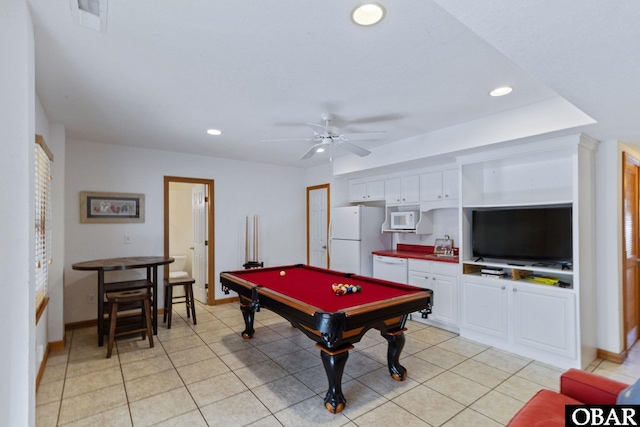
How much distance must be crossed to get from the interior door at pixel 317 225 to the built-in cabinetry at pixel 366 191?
0.50m

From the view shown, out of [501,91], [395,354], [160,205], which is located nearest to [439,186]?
[501,91]

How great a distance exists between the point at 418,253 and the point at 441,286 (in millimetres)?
874

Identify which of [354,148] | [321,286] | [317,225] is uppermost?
[354,148]

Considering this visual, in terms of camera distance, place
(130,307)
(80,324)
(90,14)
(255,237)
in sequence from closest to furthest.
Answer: (90,14), (130,307), (80,324), (255,237)

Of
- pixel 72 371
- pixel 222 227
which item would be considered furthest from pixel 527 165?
pixel 72 371

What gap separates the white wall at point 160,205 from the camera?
4266 mm

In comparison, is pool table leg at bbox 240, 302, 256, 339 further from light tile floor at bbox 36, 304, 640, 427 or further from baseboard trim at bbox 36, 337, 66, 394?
baseboard trim at bbox 36, 337, 66, 394

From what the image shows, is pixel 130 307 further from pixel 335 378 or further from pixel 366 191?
pixel 366 191

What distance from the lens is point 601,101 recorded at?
222 centimetres

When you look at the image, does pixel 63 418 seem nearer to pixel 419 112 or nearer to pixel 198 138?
pixel 198 138

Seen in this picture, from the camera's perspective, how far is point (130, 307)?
4.06 metres

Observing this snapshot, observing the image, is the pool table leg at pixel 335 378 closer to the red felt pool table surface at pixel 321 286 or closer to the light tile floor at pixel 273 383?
the light tile floor at pixel 273 383

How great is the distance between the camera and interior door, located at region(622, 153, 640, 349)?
3.33 meters

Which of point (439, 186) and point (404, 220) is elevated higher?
point (439, 186)
